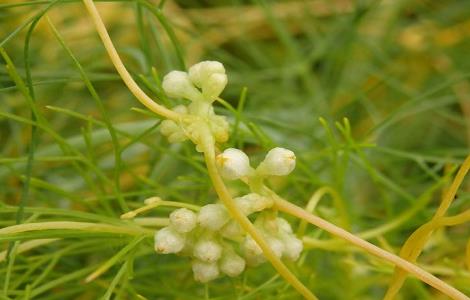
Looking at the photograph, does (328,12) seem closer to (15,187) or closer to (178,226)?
(15,187)

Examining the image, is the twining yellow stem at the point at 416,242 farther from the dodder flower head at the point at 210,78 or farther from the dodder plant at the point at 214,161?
the dodder flower head at the point at 210,78

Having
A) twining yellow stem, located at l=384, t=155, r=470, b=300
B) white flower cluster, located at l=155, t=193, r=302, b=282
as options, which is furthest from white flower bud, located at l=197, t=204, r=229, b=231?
twining yellow stem, located at l=384, t=155, r=470, b=300

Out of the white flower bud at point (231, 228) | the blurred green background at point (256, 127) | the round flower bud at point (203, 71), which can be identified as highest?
the round flower bud at point (203, 71)

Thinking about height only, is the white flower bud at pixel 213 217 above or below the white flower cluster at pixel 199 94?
below

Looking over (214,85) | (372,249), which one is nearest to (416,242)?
(372,249)

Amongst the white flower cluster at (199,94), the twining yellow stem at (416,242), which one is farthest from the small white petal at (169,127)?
the twining yellow stem at (416,242)

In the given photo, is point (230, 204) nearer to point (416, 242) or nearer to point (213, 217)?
point (213, 217)
